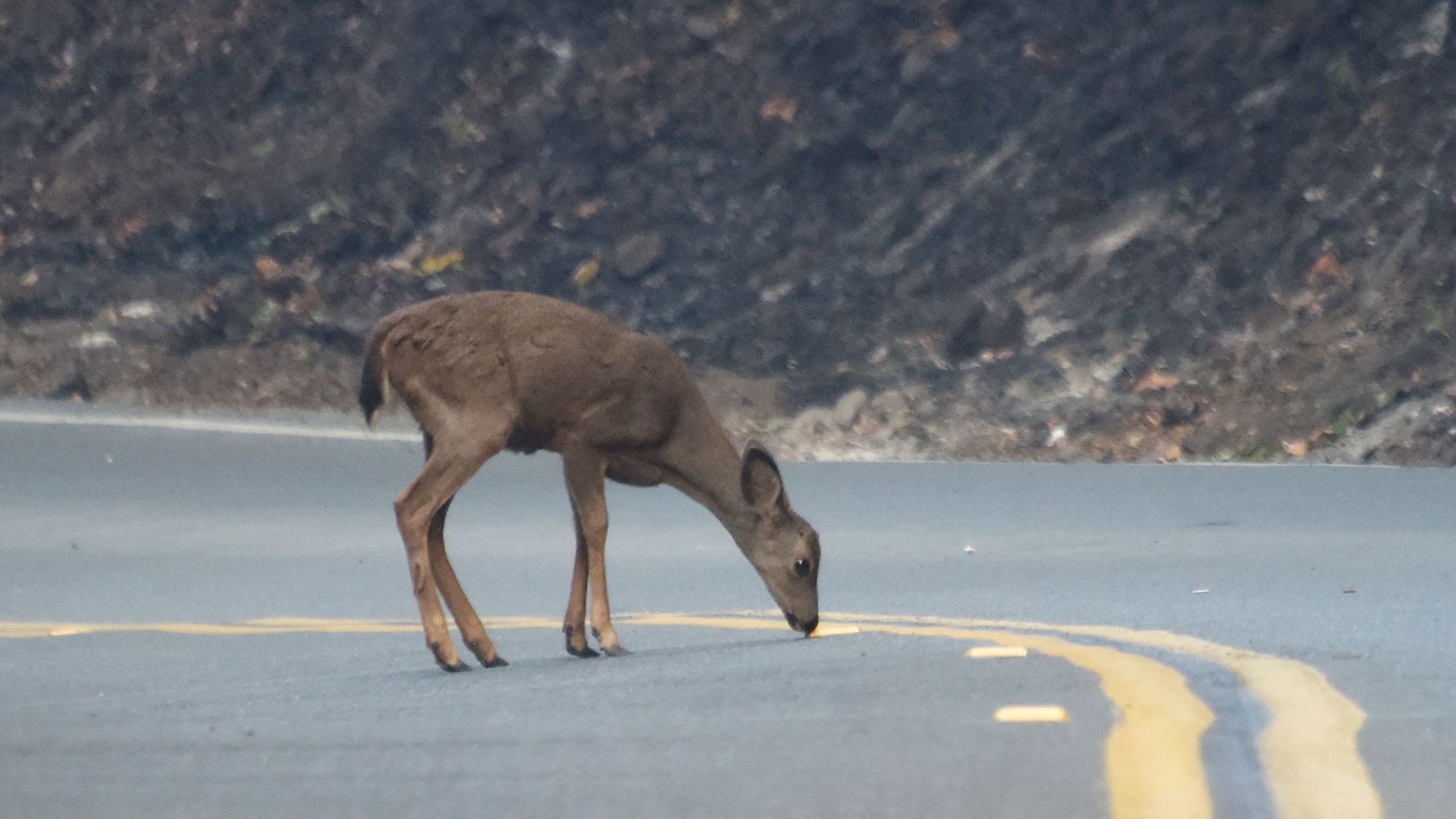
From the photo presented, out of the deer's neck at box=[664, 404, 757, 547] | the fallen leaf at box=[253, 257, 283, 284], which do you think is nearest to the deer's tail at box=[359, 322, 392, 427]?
the deer's neck at box=[664, 404, 757, 547]

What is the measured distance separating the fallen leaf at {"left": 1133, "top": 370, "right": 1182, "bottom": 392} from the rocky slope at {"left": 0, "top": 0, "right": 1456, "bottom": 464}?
0.09m

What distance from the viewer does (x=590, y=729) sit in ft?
19.1

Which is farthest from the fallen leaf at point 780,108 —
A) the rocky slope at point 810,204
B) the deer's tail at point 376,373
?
the deer's tail at point 376,373

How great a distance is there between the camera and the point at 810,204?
26922 millimetres

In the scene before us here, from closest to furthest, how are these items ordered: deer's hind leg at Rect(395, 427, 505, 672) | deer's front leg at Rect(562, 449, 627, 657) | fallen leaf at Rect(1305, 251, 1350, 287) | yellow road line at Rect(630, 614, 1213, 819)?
yellow road line at Rect(630, 614, 1213, 819) < deer's hind leg at Rect(395, 427, 505, 672) < deer's front leg at Rect(562, 449, 627, 657) < fallen leaf at Rect(1305, 251, 1350, 287)

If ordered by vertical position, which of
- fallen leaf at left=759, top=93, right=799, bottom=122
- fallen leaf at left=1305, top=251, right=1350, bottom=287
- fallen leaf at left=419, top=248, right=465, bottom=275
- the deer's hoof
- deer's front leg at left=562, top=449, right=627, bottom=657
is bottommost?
fallen leaf at left=419, top=248, right=465, bottom=275

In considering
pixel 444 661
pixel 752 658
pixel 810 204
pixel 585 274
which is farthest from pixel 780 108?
pixel 752 658

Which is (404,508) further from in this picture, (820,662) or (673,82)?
(673,82)

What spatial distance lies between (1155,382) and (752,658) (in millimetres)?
15370

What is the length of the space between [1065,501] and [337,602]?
6.55 metres

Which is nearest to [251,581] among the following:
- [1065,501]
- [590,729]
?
[1065,501]

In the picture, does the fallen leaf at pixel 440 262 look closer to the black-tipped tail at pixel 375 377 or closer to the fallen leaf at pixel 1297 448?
the fallen leaf at pixel 1297 448

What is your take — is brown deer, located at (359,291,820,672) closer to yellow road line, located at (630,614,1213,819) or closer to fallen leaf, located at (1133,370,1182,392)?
yellow road line, located at (630,614,1213,819)

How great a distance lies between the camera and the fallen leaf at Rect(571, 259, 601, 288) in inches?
1073
